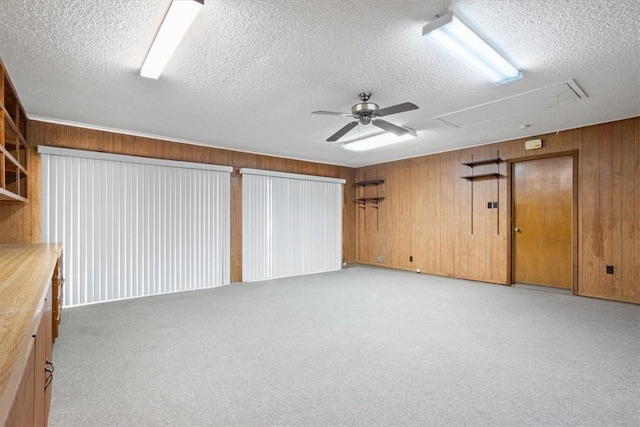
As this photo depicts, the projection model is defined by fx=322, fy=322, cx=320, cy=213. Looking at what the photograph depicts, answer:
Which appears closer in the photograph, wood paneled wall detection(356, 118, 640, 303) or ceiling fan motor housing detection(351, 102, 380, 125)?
ceiling fan motor housing detection(351, 102, 380, 125)

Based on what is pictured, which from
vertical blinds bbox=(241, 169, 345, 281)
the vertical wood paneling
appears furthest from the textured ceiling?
vertical blinds bbox=(241, 169, 345, 281)

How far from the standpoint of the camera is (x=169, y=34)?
2.15m

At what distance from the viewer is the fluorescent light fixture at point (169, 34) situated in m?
1.88

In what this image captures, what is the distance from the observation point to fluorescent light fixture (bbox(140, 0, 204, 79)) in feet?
6.15

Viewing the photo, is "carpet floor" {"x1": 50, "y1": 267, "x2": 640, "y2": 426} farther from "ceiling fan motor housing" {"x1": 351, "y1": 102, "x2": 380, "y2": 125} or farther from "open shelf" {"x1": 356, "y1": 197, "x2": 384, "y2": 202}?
"open shelf" {"x1": 356, "y1": 197, "x2": 384, "y2": 202}

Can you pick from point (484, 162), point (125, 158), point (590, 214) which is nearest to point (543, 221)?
point (590, 214)

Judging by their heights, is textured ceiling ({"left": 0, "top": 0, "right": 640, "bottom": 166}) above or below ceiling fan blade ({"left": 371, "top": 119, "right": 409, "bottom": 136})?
above

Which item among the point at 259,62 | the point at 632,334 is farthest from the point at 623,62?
the point at 259,62

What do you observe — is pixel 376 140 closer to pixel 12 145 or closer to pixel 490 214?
pixel 490 214

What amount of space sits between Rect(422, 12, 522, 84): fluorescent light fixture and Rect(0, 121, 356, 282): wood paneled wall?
14.1ft

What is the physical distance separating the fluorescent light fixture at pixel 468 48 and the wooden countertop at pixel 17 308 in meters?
2.49

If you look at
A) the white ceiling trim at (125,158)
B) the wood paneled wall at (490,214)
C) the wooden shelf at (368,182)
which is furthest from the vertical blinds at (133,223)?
the wood paneled wall at (490,214)

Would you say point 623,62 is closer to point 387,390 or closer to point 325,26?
point 325,26

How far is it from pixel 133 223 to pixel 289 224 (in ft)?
9.10
